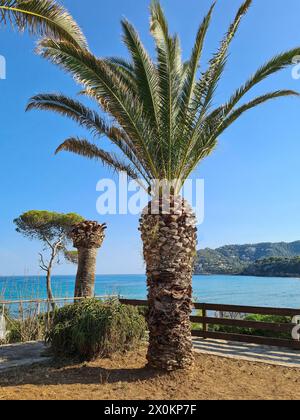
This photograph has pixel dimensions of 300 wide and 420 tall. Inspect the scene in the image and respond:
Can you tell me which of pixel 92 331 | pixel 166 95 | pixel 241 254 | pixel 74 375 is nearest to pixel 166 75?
pixel 166 95

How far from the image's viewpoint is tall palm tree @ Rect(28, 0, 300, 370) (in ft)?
22.7

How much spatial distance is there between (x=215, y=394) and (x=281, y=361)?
9.02 feet

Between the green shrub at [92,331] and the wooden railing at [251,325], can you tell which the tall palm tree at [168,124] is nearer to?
the green shrub at [92,331]

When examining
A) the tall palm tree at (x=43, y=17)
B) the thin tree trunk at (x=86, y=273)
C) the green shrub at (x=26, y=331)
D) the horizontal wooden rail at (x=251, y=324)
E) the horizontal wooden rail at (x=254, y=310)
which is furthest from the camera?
the thin tree trunk at (x=86, y=273)

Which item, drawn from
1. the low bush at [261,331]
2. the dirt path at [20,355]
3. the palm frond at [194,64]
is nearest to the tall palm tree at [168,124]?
the palm frond at [194,64]

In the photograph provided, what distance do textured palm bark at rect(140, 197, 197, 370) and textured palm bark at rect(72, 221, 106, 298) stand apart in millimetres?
7462

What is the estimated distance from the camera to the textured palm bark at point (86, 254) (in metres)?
14.3

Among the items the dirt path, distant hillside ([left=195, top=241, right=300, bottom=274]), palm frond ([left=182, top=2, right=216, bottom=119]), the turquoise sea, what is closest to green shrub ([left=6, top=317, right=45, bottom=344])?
the dirt path

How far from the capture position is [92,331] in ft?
26.1

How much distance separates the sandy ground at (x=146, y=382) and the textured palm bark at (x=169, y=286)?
0.35 m

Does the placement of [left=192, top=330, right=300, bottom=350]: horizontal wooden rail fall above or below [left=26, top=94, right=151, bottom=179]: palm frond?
→ below

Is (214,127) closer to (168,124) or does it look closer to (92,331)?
(168,124)

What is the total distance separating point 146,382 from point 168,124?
14.8 feet

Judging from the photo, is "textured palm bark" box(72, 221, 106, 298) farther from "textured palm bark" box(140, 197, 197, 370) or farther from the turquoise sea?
"textured palm bark" box(140, 197, 197, 370)
